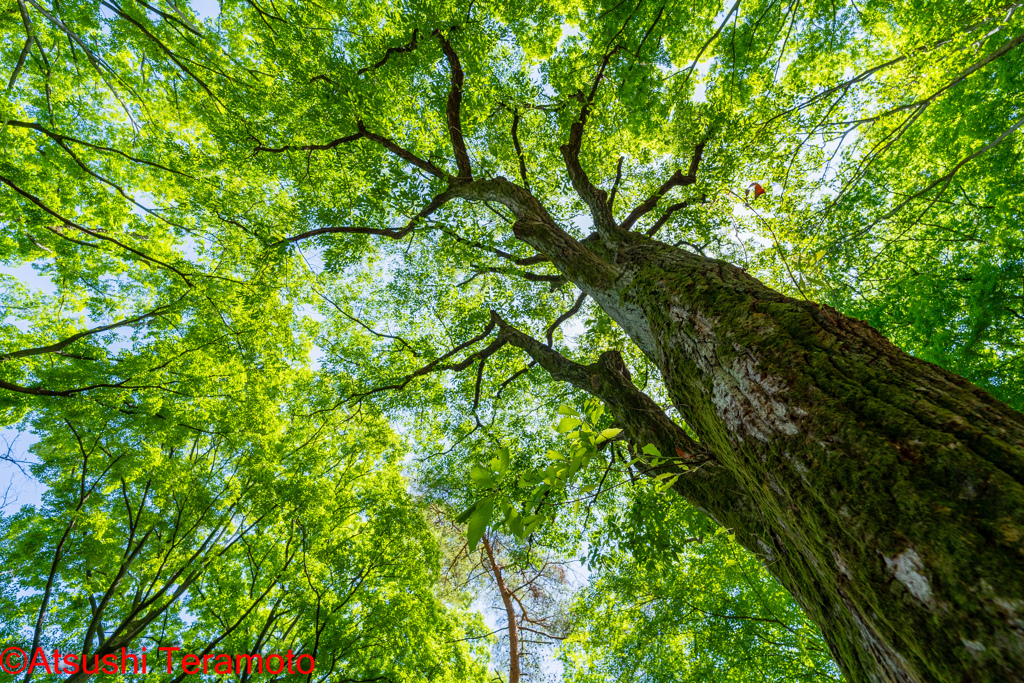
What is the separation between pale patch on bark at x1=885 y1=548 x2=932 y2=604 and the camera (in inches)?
31.4

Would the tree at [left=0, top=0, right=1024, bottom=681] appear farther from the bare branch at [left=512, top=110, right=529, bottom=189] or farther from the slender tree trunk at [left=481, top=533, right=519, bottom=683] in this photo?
the slender tree trunk at [left=481, top=533, right=519, bottom=683]

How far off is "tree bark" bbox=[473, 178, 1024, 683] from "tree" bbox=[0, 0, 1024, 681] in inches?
2.5

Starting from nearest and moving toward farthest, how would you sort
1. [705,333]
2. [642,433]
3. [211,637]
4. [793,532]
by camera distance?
[793,532] → [705,333] → [642,433] → [211,637]

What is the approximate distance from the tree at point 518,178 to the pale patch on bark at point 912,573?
848 millimetres

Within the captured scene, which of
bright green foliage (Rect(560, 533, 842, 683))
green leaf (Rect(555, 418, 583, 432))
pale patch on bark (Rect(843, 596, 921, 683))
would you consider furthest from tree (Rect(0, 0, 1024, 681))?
bright green foliage (Rect(560, 533, 842, 683))

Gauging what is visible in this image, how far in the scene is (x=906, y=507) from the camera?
2.96ft

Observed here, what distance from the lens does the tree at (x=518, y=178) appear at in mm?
3590

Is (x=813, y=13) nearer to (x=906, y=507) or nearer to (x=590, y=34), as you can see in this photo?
(x=590, y=34)

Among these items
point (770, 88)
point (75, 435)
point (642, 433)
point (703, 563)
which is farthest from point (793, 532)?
point (75, 435)

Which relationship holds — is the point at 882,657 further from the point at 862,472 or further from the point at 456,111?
the point at 456,111

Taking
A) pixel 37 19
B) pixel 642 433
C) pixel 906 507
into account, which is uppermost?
pixel 37 19

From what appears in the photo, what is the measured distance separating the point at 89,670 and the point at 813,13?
41.4 ft

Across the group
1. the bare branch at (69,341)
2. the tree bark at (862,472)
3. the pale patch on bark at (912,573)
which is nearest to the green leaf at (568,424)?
the tree bark at (862,472)

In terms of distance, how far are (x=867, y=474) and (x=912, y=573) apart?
0.26m
